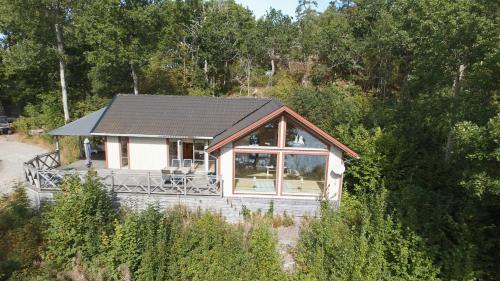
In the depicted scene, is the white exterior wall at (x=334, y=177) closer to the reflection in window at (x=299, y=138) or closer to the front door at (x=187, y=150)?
the reflection in window at (x=299, y=138)

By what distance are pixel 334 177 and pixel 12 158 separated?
71.0 feet

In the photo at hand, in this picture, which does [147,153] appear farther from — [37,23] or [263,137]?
[37,23]

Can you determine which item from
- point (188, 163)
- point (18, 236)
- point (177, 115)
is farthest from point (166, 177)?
point (18, 236)

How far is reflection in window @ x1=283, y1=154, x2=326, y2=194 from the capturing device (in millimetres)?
14258

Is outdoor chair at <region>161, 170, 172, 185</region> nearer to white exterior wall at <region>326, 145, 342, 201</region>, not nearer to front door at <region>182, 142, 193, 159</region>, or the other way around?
front door at <region>182, 142, 193, 159</region>

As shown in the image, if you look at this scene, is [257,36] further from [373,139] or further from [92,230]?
[92,230]

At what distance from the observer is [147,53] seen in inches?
1040

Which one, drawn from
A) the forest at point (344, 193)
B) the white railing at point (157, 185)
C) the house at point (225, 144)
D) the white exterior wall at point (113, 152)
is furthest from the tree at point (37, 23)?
the white railing at point (157, 185)

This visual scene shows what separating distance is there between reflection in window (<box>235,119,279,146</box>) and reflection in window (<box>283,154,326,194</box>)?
1044mm

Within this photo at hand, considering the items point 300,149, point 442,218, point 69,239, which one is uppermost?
point 300,149

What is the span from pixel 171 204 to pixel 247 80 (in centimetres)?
2523

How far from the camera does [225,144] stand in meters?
13.9

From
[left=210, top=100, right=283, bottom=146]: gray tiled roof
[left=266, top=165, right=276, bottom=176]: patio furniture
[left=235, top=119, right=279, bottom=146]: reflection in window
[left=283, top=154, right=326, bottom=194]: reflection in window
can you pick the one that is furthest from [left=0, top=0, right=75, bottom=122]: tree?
[left=283, top=154, right=326, bottom=194]: reflection in window

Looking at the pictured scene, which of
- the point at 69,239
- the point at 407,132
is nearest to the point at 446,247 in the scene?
the point at 407,132
